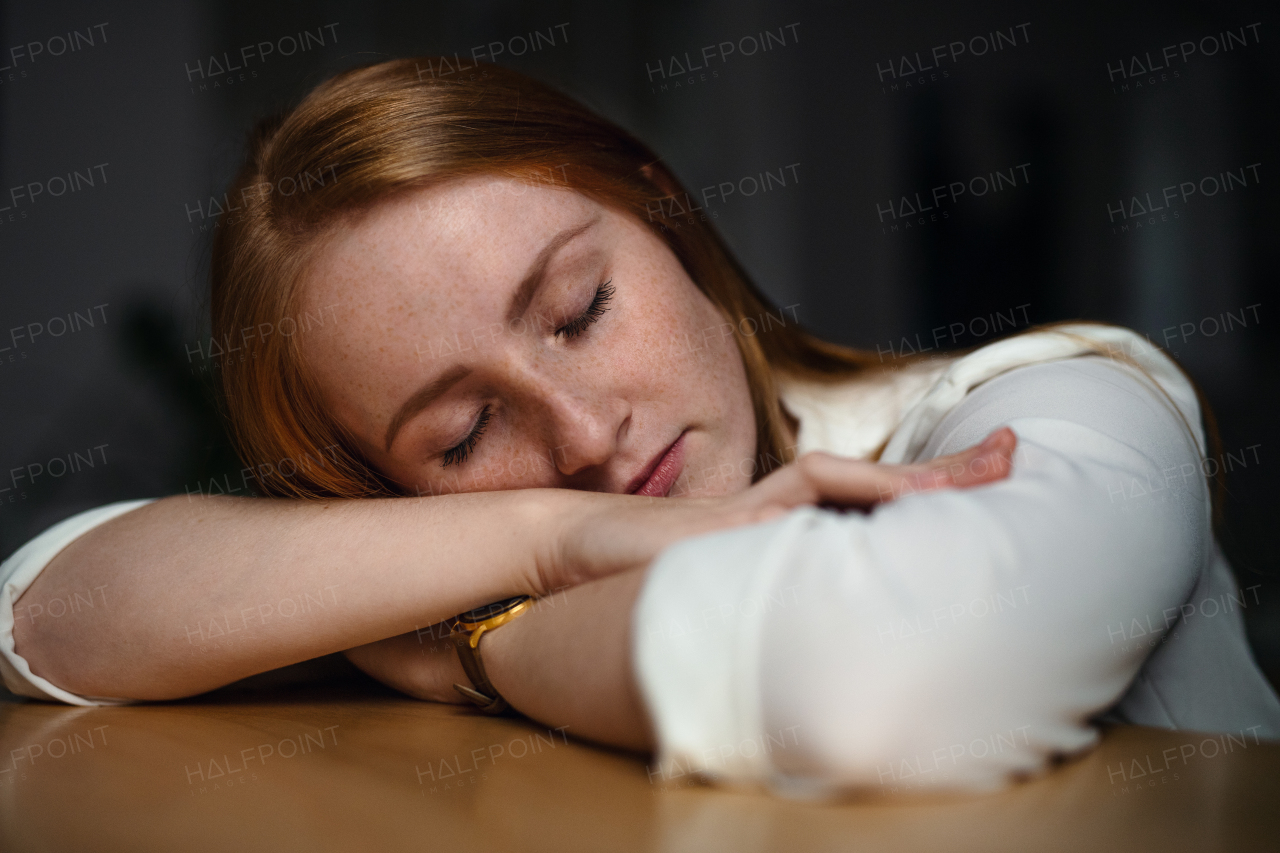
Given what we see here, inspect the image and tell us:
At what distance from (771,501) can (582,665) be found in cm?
16

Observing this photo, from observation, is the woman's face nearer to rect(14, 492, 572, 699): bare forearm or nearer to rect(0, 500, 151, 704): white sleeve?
rect(14, 492, 572, 699): bare forearm

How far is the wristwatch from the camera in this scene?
2.28 feet

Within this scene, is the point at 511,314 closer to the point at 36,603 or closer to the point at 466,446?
the point at 466,446

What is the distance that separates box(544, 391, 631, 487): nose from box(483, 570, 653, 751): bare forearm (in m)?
0.18

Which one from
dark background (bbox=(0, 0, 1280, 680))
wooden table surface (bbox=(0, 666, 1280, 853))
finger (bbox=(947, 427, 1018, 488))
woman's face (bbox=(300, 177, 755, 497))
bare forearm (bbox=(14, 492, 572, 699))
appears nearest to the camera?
wooden table surface (bbox=(0, 666, 1280, 853))

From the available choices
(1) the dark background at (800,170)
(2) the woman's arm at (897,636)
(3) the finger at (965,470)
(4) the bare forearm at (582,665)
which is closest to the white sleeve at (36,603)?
(4) the bare forearm at (582,665)

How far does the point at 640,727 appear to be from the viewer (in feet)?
1.72

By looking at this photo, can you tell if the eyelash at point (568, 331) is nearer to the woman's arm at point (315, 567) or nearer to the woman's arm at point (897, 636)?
the woman's arm at point (315, 567)

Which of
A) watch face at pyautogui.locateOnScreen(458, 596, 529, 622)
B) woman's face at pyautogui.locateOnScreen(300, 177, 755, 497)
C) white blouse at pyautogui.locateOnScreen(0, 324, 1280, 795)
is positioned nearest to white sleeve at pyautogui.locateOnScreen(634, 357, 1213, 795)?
white blouse at pyautogui.locateOnScreen(0, 324, 1280, 795)

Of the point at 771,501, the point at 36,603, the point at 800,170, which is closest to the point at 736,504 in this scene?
the point at 771,501

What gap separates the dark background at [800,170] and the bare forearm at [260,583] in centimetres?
123

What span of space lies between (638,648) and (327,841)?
19 cm

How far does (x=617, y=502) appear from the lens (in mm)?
668

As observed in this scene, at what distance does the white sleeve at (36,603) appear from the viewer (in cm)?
84
